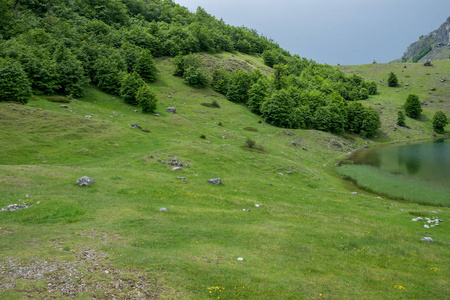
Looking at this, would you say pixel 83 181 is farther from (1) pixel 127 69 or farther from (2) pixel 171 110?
(1) pixel 127 69

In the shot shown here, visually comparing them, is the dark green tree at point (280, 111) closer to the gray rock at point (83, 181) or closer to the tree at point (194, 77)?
the tree at point (194, 77)

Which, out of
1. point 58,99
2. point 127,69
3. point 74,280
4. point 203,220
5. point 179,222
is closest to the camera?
point 74,280

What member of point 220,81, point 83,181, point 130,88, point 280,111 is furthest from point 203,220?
point 220,81

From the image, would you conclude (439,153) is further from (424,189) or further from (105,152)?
(105,152)

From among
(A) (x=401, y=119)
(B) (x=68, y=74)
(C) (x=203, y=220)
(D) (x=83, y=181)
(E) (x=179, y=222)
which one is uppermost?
(A) (x=401, y=119)

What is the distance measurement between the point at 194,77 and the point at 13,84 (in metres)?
71.5

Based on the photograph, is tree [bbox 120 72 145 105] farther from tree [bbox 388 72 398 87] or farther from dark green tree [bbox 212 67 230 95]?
tree [bbox 388 72 398 87]

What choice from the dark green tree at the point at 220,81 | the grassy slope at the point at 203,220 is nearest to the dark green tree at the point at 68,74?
the grassy slope at the point at 203,220

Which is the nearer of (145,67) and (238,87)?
(145,67)

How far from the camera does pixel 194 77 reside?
117 m

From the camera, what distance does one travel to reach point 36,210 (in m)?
21.1

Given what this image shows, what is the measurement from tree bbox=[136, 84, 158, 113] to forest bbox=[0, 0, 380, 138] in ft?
1.00

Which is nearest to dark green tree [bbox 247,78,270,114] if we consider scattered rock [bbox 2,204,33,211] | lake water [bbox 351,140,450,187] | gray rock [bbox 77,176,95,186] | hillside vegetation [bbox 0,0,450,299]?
hillside vegetation [bbox 0,0,450,299]

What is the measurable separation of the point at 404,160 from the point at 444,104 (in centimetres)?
11485
